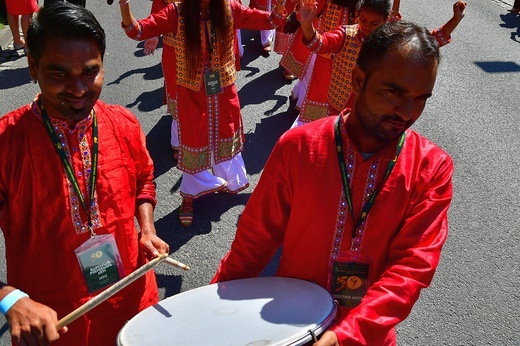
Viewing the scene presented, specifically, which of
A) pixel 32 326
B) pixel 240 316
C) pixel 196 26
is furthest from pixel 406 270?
pixel 196 26

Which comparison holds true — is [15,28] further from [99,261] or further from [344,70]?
[99,261]

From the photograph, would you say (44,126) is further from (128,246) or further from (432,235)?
(432,235)

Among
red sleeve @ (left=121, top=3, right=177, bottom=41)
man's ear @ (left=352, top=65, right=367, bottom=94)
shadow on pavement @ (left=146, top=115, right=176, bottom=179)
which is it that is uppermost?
man's ear @ (left=352, top=65, right=367, bottom=94)

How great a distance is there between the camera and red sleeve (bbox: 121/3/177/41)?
3.46 m

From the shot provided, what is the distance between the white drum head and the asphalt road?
74.2 inches

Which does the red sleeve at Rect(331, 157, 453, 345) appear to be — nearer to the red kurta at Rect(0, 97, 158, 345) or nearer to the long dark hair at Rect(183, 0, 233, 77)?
the red kurta at Rect(0, 97, 158, 345)

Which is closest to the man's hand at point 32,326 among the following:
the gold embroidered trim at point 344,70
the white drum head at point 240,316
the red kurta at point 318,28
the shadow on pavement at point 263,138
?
the white drum head at point 240,316

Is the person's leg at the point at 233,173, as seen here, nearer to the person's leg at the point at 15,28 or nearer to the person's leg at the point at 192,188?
the person's leg at the point at 192,188

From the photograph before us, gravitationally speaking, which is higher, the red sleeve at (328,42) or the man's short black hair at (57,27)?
the man's short black hair at (57,27)

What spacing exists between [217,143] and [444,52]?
5.02 meters

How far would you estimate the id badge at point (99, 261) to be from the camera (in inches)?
77.9

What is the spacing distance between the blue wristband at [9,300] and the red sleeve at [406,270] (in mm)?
940

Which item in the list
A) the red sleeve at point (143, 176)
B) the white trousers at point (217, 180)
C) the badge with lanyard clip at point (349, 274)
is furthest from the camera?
the white trousers at point (217, 180)

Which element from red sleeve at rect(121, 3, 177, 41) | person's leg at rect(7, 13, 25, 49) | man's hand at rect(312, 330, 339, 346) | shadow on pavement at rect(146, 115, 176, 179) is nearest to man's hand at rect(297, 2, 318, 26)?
red sleeve at rect(121, 3, 177, 41)
